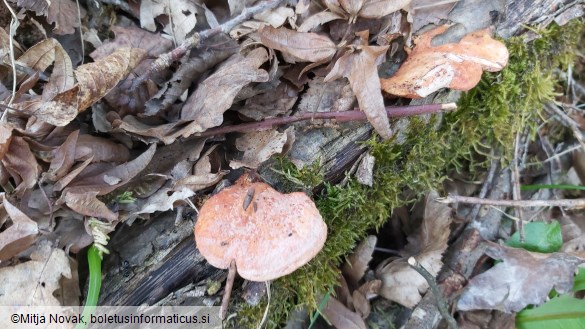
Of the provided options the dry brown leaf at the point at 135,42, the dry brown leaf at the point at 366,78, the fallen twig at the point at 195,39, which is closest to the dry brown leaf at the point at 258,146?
the dry brown leaf at the point at 366,78

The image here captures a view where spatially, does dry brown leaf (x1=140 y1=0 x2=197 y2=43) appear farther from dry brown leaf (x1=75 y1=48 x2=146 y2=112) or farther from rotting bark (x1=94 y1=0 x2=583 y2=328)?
rotting bark (x1=94 y1=0 x2=583 y2=328)

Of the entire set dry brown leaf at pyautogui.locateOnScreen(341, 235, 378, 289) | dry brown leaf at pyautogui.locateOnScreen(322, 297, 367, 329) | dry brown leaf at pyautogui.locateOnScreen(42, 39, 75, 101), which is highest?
dry brown leaf at pyautogui.locateOnScreen(42, 39, 75, 101)

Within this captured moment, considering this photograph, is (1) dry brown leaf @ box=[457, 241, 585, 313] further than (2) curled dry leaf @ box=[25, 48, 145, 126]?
Yes

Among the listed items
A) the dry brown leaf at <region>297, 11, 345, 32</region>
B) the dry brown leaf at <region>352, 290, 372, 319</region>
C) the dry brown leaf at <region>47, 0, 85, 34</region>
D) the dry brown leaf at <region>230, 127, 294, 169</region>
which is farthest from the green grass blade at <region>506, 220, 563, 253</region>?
the dry brown leaf at <region>47, 0, 85, 34</region>

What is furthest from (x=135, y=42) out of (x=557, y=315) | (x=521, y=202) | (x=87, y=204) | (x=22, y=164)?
(x=557, y=315)

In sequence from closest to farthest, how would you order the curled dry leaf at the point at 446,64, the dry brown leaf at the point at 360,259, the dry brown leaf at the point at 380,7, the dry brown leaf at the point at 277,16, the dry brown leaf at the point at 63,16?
the curled dry leaf at the point at 446,64
the dry brown leaf at the point at 380,7
the dry brown leaf at the point at 63,16
the dry brown leaf at the point at 277,16
the dry brown leaf at the point at 360,259

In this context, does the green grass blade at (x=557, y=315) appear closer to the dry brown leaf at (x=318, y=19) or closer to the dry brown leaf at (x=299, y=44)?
the dry brown leaf at (x=299, y=44)

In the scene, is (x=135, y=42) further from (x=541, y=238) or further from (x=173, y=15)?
(x=541, y=238)
